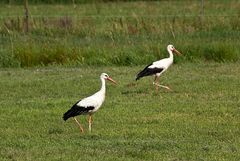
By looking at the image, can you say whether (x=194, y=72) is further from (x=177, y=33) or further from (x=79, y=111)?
(x=79, y=111)

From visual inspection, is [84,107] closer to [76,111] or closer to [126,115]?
[76,111]

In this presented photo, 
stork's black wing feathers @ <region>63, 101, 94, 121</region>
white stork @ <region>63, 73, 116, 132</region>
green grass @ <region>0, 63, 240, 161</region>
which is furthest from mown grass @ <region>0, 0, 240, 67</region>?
stork's black wing feathers @ <region>63, 101, 94, 121</region>

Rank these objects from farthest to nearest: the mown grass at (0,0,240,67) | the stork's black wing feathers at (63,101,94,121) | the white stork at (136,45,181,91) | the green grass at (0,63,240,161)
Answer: the mown grass at (0,0,240,67), the white stork at (136,45,181,91), the stork's black wing feathers at (63,101,94,121), the green grass at (0,63,240,161)

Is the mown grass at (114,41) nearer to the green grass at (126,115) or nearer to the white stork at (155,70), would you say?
the green grass at (126,115)

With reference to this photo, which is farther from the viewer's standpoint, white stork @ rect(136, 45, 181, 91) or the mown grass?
the mown grass

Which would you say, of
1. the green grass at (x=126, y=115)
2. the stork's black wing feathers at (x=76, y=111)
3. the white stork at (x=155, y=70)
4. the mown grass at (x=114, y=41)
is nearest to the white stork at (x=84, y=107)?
the stork's black wing feathers at (x=76, y=111)

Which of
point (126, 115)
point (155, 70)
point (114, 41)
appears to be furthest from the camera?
point (114, 41)

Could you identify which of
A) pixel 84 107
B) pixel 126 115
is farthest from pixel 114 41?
pixel 84 107

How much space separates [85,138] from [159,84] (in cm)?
533

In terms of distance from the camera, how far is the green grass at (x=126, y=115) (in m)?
9.11

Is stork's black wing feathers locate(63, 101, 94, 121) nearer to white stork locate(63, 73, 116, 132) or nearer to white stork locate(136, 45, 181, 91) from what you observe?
white stork locate(63, 73, 116, 132)

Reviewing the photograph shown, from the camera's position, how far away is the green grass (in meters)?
9.11

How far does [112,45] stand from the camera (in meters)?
19.9

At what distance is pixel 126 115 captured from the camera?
11789 millimetres
